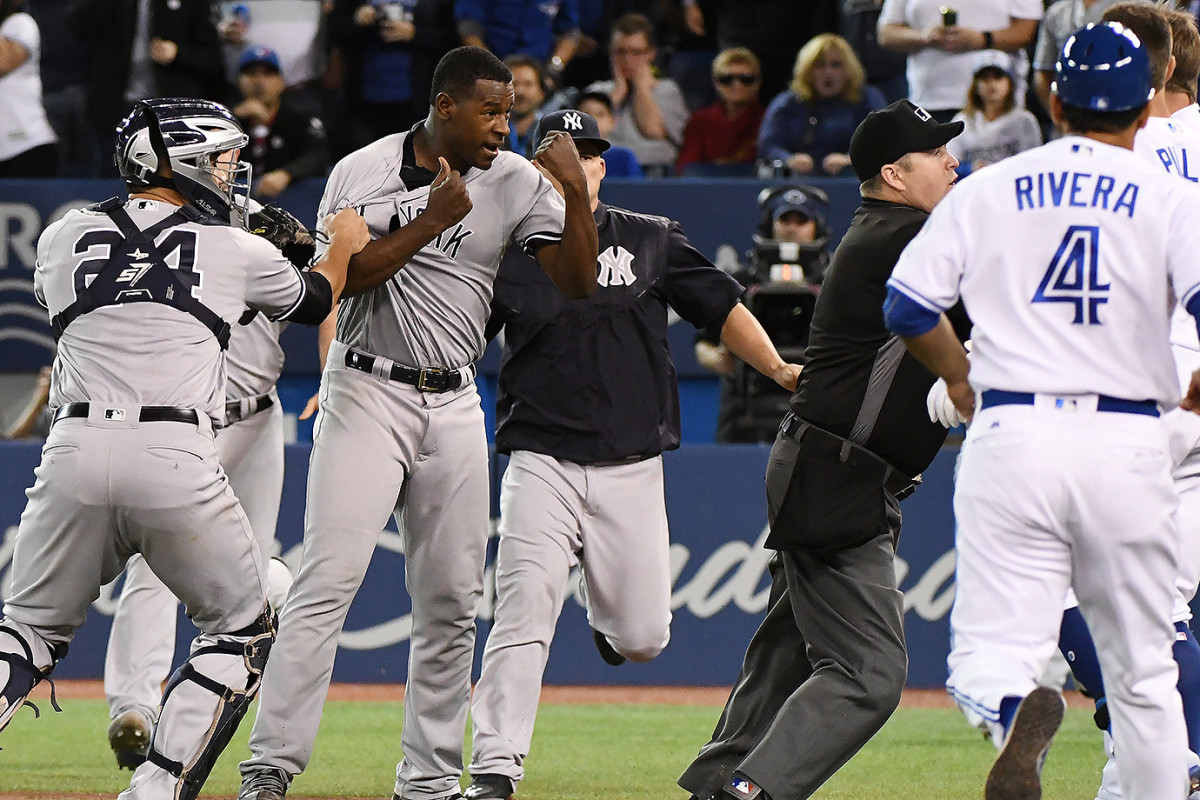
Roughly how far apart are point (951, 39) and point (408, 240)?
701cm

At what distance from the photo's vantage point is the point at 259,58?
446 inches

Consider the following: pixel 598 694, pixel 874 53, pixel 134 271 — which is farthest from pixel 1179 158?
pixel 874 53

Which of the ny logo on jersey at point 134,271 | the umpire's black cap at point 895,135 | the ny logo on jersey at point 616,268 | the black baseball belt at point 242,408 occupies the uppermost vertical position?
the umpire's black cap at point 895,135

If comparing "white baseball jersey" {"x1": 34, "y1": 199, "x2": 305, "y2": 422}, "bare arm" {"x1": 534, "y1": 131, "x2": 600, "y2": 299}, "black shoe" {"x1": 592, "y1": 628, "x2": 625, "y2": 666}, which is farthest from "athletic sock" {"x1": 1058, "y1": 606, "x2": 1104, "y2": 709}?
"white baseball jersey" {"x1": 34, "y1": 199, "x2": 305, "y2": 422}

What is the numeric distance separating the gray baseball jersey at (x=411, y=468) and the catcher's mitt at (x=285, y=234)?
14cm

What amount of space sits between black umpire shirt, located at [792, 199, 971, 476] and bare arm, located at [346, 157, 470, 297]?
4.16 feet

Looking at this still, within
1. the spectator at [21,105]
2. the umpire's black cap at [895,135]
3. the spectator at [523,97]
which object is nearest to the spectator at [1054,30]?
the spectator at [523,97]

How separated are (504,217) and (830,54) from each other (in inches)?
242

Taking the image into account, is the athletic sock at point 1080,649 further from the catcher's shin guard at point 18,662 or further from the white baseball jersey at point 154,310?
the catcher's shin guard at point 18,662

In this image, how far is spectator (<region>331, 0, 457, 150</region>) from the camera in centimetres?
1208

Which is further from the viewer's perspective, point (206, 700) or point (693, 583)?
point (693, 583)

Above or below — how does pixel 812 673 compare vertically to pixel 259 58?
below

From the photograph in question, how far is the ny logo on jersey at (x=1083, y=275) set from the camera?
4.03 meters

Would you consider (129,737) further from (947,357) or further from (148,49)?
(148,49)
